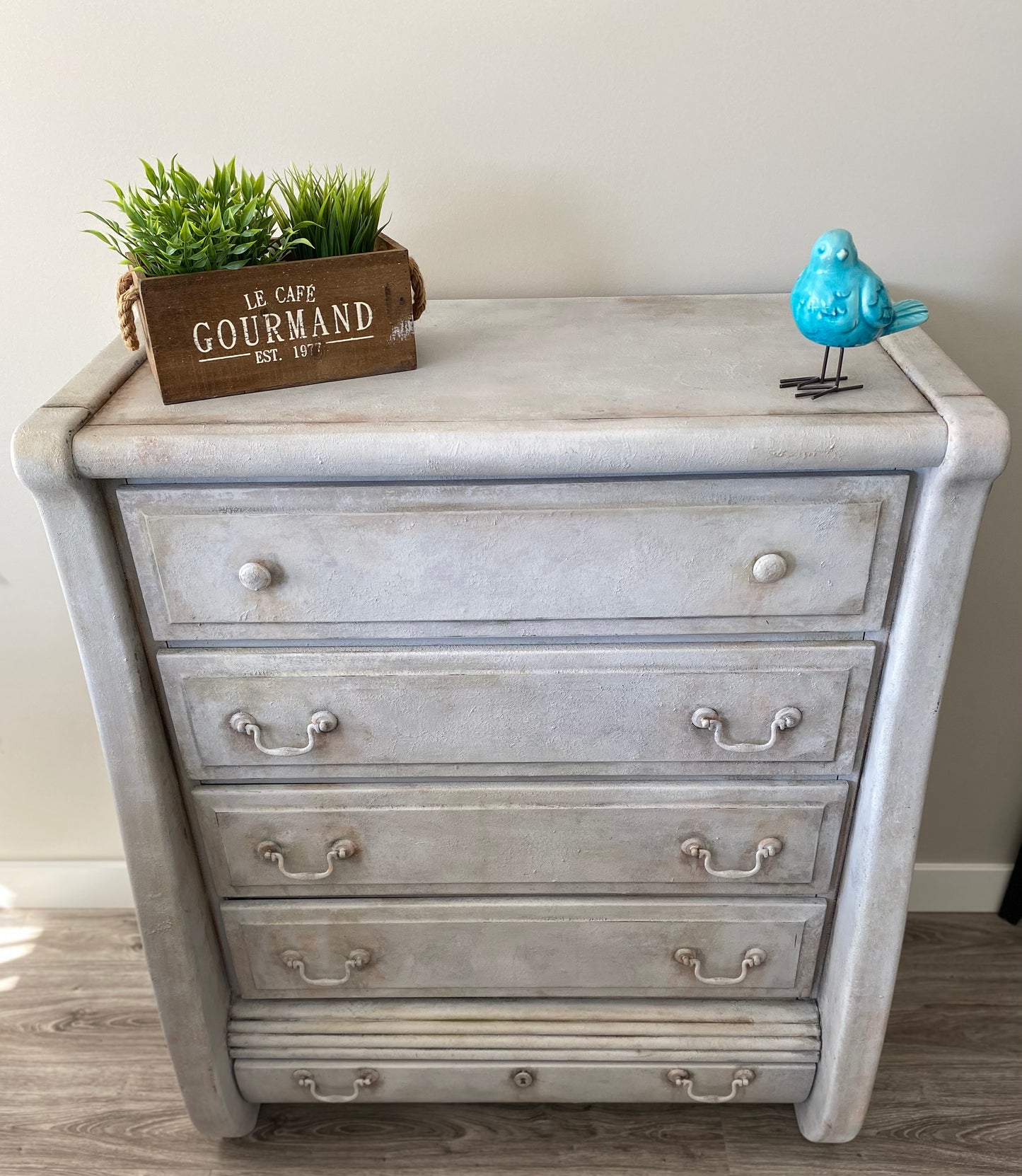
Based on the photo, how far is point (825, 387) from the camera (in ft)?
3.27

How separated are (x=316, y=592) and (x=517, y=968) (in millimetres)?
589

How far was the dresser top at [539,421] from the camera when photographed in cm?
92

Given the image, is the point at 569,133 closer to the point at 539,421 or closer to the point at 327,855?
the point at 539,421

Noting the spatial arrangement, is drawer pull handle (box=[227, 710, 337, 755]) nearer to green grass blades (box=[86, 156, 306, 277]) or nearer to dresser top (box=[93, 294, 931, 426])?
dresser top (box=[93, 294, 931, 426])

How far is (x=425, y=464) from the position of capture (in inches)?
36.7

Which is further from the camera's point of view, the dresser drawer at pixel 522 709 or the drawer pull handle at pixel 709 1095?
the drawer pull handle at pixel 709 1095

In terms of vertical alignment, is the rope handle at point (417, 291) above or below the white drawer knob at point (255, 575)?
above

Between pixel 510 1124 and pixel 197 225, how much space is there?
4.15 ft

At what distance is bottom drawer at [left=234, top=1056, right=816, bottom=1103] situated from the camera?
1.31 metres

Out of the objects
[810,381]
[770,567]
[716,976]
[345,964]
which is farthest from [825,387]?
[345,964]

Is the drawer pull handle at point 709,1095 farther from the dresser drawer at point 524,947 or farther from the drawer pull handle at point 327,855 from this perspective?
the drawer pull handle at point 327,855

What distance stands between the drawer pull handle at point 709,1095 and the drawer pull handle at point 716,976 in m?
0.13

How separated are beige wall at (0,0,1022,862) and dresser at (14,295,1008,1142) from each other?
0.13 meters

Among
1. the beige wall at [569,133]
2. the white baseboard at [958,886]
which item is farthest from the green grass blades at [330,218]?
the white baseboard at [958,886]
